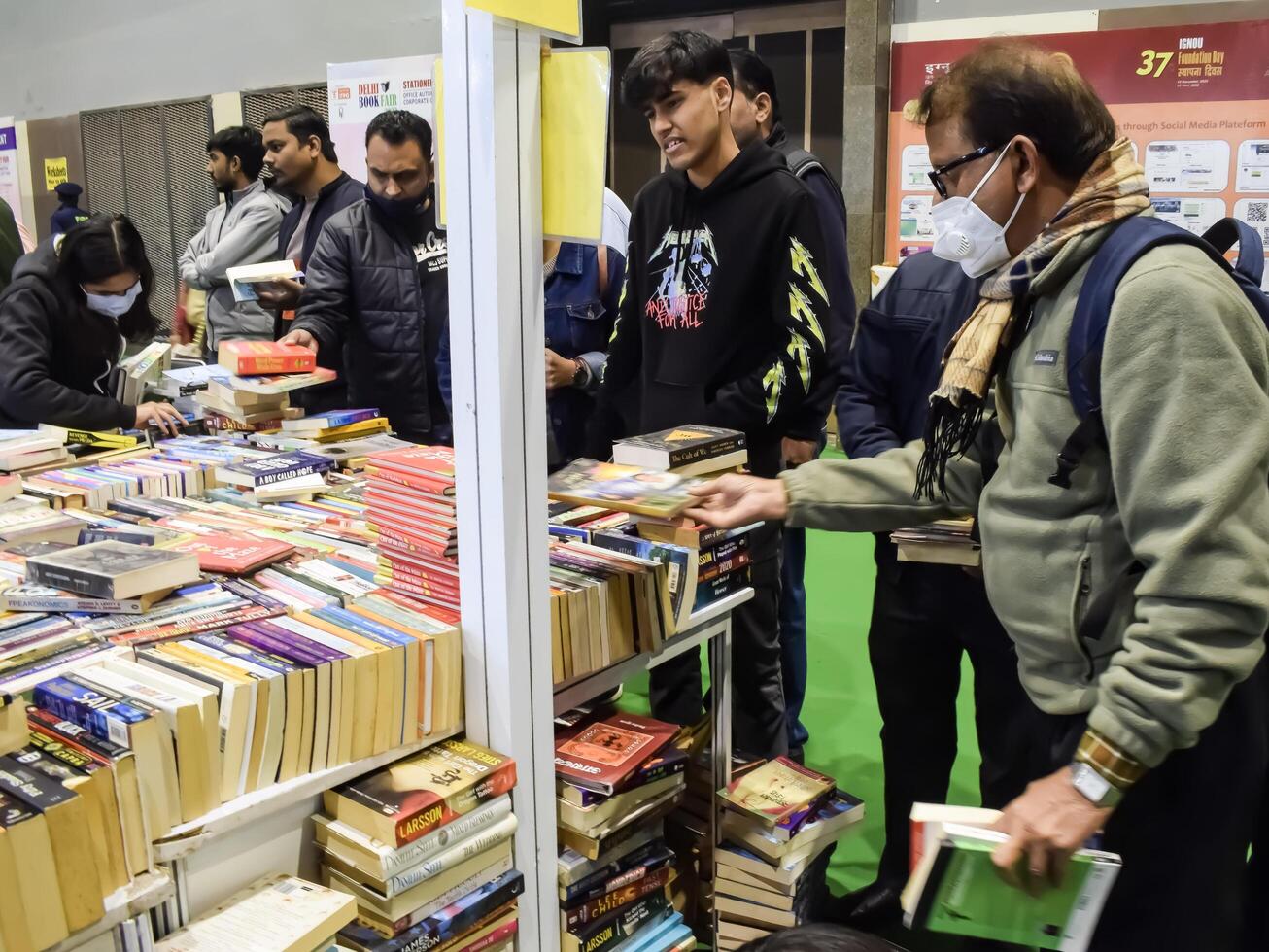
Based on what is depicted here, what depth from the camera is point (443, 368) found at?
3.43m

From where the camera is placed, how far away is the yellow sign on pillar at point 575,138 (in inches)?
54.0

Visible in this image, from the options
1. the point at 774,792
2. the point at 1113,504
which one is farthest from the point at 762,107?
the point at 1113,504

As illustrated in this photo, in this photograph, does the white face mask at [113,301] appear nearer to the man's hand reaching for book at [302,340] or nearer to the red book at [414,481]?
the man's hand reaching for book at [302,340]

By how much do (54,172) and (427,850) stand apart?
1005 centimetres

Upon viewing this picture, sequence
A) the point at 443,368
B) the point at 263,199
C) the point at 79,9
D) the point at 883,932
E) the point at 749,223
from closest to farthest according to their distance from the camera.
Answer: the point at 883,932 → the point at 749,223 → the point at 443,368 → the point at 263,199 → the point at 79,9

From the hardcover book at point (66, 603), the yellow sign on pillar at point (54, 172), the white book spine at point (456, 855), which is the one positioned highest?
the yellow sign on pillar at point (54, 172)

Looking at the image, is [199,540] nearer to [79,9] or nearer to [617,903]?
[617,903]

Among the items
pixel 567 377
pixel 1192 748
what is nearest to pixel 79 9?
pixel 567 377

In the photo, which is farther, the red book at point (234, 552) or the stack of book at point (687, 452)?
the stack of book at point (687, 452)

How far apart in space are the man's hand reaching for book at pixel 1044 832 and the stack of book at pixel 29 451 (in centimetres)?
245

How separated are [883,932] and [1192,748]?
131 cm

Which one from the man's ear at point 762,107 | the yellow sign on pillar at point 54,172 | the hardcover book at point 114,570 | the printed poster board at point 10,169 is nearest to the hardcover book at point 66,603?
the hardcover book at point 114,570

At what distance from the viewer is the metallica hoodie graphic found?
8.42ft

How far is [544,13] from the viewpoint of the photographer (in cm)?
135
